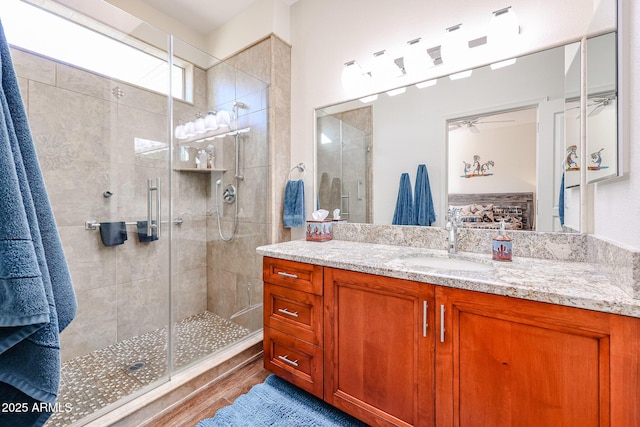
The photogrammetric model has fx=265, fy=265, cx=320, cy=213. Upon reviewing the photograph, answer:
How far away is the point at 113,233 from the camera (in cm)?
197

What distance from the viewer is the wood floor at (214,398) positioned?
1.38 m

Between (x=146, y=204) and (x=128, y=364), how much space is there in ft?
3.66

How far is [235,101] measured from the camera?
2.28 meters

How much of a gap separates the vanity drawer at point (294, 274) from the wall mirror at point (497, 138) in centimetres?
66

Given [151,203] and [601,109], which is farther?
[151,203]

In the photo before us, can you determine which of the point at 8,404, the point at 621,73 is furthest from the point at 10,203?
the point at 621,73

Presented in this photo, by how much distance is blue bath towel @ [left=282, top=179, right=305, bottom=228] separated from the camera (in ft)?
7.04

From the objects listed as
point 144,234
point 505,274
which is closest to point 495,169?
point 505,274

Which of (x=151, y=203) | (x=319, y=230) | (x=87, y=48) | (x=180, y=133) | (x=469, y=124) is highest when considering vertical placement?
(x=87, y=48)

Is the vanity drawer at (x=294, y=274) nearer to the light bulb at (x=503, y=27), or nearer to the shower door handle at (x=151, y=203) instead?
the shower door handle at (x=151, y=203)

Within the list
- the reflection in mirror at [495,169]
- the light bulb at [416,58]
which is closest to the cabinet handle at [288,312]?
the reflection in mirror at [495,169]

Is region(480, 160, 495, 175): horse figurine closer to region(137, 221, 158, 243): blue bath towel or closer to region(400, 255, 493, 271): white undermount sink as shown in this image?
region(400, 255, 493, 271): white undermount sink

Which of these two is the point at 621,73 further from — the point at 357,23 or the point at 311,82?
the point at 311,82

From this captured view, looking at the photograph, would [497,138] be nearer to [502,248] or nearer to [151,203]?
[502,248]
